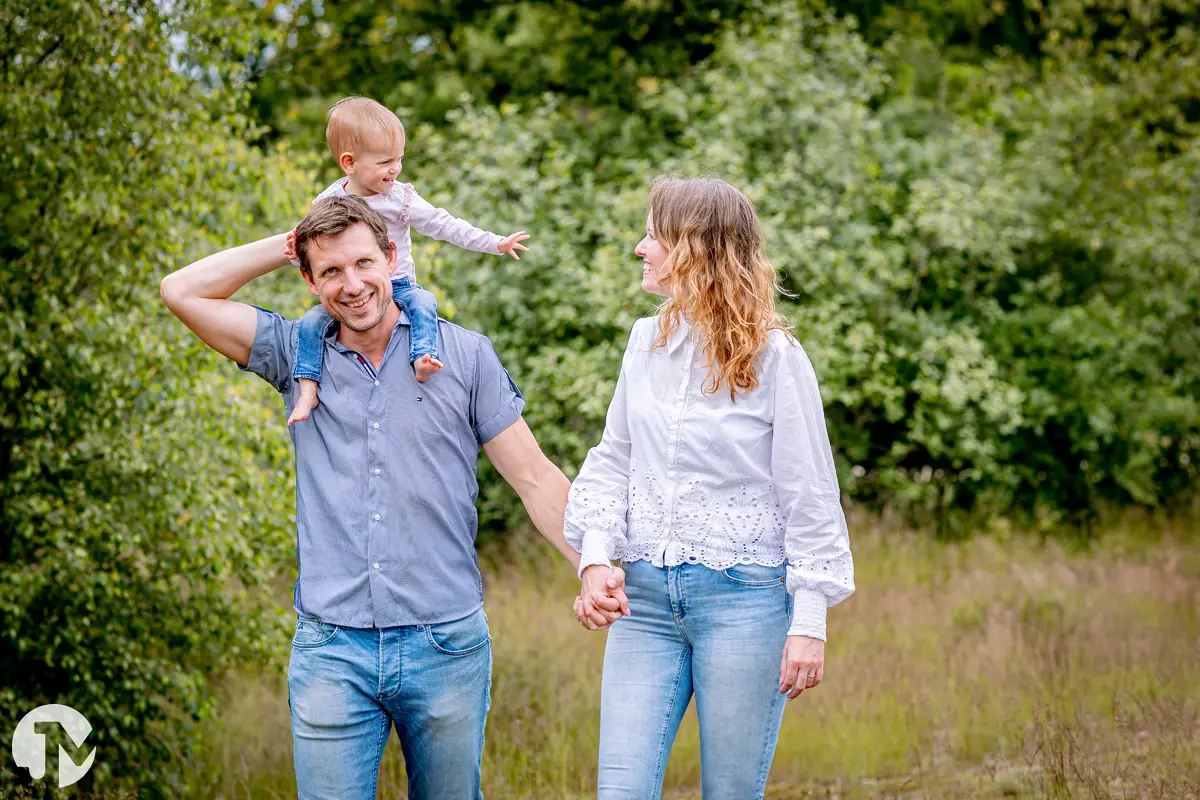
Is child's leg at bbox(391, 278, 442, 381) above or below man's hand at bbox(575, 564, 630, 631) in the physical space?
above

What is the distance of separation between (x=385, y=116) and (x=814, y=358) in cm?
612

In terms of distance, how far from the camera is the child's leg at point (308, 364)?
267cm

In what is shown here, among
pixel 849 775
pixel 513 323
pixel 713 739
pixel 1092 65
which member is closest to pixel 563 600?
pixel 513 323

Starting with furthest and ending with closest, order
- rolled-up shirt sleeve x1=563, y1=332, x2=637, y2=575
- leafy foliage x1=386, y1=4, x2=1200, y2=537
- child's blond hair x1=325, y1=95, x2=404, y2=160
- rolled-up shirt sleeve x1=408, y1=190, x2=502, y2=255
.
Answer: leafy foliage x1=386, y1=4, x2=1200, y2=537 → rolled-up shirt sleeve x1=408, y1=190, x2=502, y2=255 → child's blond hair x1=325, y1=95, x2=404, y2=160 → rolled-up shirt sleeve x1=563, y1=332, x2=637, y2=575

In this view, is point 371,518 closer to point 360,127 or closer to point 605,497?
point 605,497

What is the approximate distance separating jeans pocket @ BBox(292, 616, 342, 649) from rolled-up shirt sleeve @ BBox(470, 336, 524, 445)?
56 cm

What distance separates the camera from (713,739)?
272 cm

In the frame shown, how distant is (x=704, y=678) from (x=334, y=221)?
1.33 metres

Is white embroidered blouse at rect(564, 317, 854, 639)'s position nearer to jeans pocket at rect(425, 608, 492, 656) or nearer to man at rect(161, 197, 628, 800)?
man at rect(161, 197, 628, 800)

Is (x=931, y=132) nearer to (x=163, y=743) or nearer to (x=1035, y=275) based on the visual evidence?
(x=1035, y=275)

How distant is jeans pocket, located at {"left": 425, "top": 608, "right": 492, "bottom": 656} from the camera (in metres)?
2.65

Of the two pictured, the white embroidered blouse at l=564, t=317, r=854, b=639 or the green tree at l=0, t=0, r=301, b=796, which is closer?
the white embroidered blouse at l=564, t=317, r=854, b=639

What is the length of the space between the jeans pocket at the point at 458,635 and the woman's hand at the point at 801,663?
67 centimetres

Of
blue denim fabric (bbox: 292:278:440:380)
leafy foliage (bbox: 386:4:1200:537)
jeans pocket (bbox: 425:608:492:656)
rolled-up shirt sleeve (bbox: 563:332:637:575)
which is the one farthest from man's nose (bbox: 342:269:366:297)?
leafy foliage (bbox: 386:4:1200:537)
